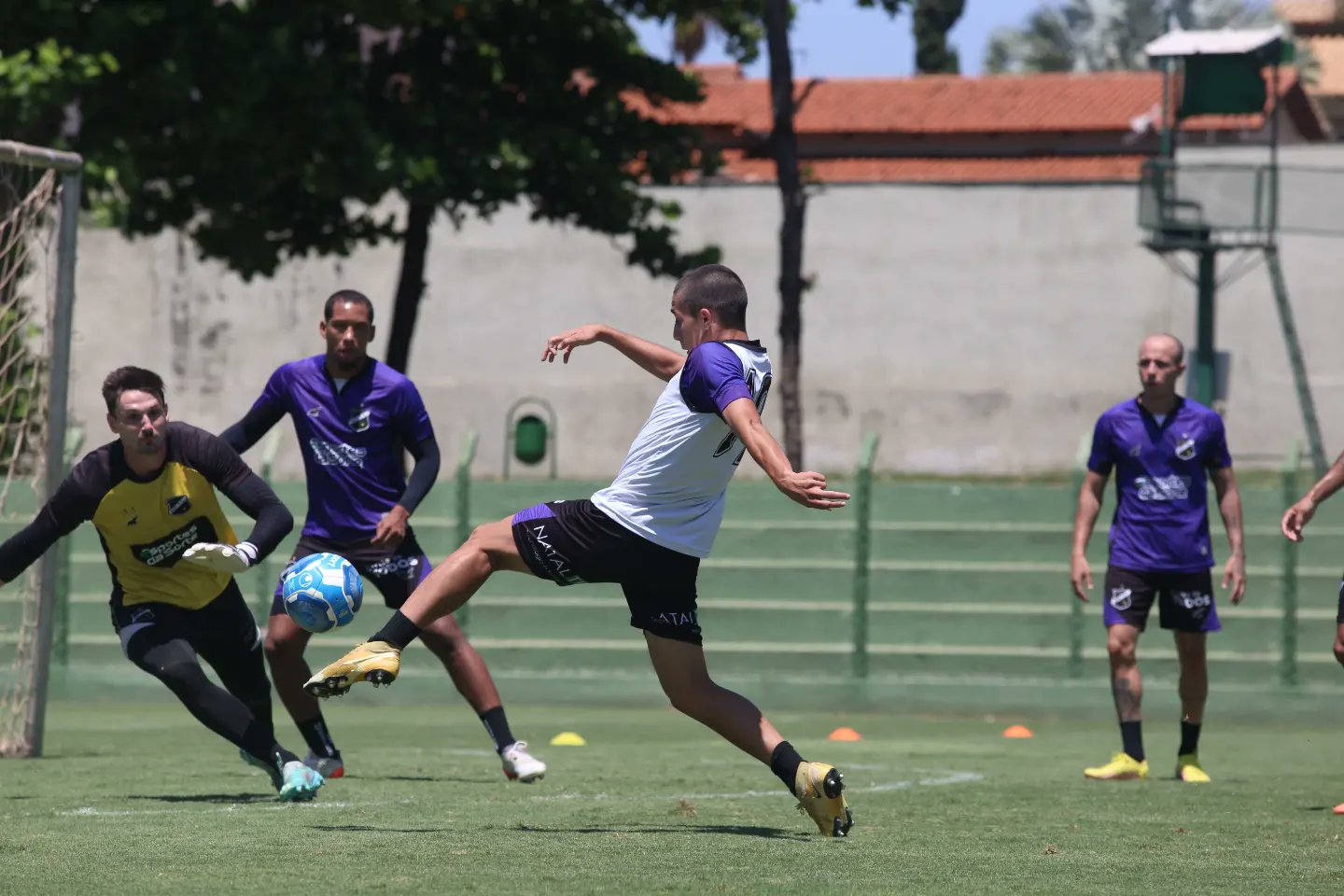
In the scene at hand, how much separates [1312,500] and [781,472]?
303 cm

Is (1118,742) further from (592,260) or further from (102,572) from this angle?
(592,260)

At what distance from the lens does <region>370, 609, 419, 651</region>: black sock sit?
264 inches

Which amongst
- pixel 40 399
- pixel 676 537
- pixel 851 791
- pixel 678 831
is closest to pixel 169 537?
pixel 676 537

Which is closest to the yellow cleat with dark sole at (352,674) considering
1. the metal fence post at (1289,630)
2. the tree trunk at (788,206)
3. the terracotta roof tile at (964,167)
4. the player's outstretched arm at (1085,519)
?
the player's outstretched arm at (1085,519)

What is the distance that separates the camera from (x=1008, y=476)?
3453 centimetres

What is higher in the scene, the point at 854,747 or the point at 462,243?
the point at 462,243

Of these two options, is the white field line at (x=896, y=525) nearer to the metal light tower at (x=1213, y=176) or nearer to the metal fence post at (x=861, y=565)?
the metal fence post at (x=861, y=565)

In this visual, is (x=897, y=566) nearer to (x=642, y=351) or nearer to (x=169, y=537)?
(x=642, y=351)

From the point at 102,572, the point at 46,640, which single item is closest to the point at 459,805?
the point at 46,640

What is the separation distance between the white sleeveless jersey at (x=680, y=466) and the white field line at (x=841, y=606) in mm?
8827

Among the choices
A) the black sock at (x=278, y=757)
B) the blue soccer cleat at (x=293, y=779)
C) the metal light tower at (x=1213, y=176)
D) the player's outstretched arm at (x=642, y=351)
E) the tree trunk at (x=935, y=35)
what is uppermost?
the tree trunk at (x=935, y=35)

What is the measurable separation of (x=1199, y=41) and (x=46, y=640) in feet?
72.4

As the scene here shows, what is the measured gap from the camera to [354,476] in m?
9.29

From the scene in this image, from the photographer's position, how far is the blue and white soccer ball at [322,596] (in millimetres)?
7793
